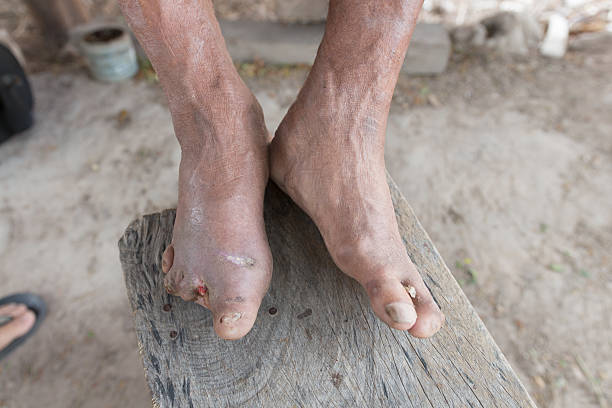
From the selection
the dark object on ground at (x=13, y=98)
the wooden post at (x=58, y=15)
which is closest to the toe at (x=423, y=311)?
the dark object on ground at (x=13, y=98)

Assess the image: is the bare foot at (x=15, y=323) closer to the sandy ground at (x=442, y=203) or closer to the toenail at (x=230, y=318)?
the sandy ground at (x=442, y=203)

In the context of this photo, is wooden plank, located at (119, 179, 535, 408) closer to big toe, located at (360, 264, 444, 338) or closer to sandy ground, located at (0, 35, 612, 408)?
big toe, located at (360, 264, 444, 338)

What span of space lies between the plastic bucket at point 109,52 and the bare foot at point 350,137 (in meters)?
2.02

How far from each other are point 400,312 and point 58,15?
3.12m

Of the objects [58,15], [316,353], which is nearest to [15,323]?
[316,353]

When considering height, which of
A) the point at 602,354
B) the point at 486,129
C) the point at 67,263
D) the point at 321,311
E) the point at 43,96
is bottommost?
the point at 602,354

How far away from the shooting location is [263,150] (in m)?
1.02

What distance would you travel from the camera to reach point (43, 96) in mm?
2633

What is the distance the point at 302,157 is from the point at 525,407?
0.64 m

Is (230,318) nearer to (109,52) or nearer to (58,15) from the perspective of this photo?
(109,52)

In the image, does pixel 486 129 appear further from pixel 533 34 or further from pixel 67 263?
pixel 67 263

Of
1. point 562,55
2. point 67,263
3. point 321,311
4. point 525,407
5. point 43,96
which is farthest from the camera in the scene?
point 562,55

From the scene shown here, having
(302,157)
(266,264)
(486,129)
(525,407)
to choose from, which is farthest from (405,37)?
(486,129)

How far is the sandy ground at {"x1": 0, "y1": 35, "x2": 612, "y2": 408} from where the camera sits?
5.26ft
